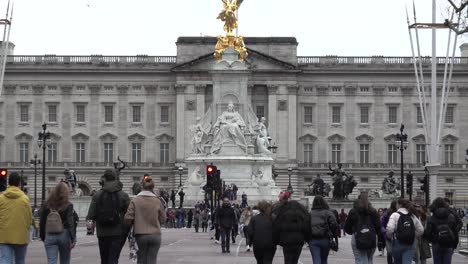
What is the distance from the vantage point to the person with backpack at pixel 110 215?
2245cm

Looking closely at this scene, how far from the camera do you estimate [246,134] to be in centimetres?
7750

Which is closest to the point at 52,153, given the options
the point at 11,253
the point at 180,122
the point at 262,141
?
the point at 180,122

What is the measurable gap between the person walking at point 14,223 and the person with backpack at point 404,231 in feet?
23.3

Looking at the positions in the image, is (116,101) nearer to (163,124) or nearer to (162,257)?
(163,124)

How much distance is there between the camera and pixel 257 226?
79.3ft

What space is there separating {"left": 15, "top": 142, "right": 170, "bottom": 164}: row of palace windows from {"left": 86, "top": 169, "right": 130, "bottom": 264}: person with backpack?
332 ft

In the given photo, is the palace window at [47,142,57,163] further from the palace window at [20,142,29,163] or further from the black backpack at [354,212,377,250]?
the black backpack at [354,212,377,250]

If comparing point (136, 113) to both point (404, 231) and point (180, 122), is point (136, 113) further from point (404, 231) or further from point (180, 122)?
point (404, 231)

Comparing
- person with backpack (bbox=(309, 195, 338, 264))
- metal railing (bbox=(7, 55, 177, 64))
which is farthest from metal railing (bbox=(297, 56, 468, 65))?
person with backpack (bbox=(309, 195, 338, 264))

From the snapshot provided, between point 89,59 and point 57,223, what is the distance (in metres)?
104

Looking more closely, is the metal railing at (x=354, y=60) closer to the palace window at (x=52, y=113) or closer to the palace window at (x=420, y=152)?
the palace window at (x=420, y=152)

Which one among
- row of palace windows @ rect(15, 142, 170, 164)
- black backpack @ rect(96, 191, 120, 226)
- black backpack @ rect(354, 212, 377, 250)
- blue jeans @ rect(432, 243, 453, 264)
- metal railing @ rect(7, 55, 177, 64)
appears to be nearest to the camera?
black backpack @ rect(96, 191, 120, 226)

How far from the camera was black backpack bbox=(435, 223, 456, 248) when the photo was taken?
82.0ft

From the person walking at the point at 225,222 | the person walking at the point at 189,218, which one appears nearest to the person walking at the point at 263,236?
the person walking at the point at 225,222
